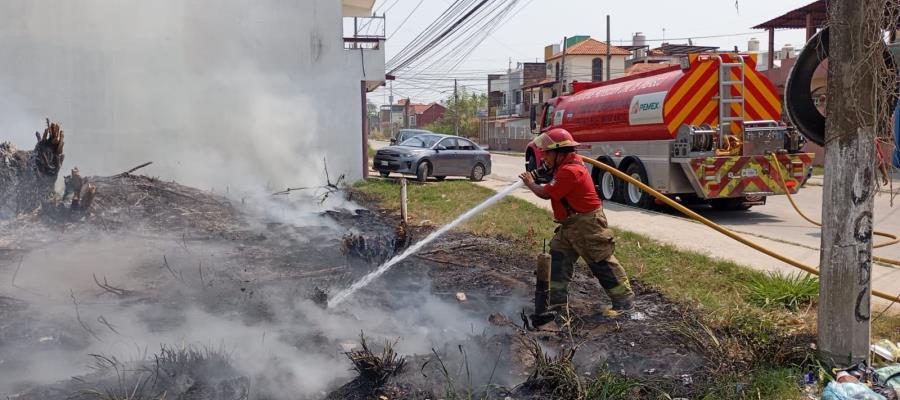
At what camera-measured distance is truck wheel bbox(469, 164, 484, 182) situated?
19875 mm

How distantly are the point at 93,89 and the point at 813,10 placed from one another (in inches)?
872

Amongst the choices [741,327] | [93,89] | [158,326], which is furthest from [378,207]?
[741,327]

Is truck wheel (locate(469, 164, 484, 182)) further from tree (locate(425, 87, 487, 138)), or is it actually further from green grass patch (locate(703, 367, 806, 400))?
tree (locate(425, 87, 487, 138))

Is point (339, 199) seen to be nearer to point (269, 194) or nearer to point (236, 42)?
point (269, 194)

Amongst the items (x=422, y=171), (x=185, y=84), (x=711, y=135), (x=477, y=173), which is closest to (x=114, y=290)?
(x=711, y=135)

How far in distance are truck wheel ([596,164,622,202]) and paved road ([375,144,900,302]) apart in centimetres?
94

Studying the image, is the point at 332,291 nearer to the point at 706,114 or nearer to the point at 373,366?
the point at 373,366

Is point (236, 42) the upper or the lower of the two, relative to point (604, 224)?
upper

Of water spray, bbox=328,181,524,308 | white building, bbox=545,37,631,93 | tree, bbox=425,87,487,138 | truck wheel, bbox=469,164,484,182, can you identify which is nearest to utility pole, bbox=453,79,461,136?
tree, bbox=425,87,487,138

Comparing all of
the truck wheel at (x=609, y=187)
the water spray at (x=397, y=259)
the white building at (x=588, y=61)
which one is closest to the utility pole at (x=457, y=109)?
the white building at (x=588, y=61)

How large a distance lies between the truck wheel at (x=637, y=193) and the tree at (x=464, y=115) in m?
54.3

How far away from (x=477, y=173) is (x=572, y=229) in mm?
14944

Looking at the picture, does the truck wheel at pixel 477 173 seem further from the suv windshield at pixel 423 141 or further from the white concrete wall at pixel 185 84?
the white concrete wall at pixel 185 84

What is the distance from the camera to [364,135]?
1775 centimetres
